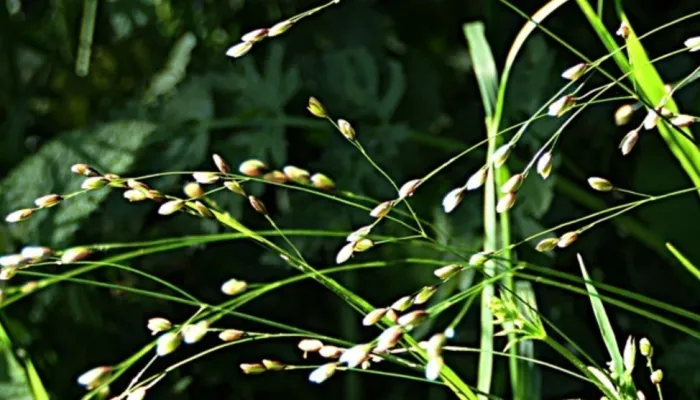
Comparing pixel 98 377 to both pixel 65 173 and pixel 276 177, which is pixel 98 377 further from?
pixel 65 173

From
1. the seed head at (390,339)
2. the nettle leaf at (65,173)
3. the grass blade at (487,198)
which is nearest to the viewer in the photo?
the seed head at (390,339)

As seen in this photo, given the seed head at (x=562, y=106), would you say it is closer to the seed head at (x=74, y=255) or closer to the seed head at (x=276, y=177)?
the seed head at (x=276, y=177)

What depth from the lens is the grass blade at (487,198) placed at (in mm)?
590

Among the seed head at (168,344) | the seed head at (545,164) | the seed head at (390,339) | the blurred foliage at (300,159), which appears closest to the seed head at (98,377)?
the seed head at (168,344)

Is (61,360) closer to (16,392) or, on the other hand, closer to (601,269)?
(16,392)

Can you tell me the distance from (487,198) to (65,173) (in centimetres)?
44

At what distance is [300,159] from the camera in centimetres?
103

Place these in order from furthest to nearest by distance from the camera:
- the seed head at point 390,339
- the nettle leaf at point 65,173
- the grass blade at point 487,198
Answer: the nettle leaf at point 65,173, the grass blade at point 487,198, the seed head at point 390,339

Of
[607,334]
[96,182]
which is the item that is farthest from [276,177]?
[607,334]

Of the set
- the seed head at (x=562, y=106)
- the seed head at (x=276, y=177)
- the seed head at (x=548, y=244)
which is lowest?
the seed head at (x=548, y=244)

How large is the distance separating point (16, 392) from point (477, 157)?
1.51ft

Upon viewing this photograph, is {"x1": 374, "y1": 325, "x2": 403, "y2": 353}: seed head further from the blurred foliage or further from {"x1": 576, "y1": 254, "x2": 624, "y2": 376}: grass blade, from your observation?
the blurred foliage

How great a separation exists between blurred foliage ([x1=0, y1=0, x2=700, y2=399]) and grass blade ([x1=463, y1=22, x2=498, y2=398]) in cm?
15

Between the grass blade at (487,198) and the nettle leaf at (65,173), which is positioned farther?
the nettle leaf at (65,173)
